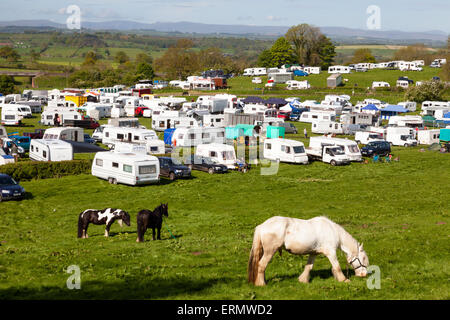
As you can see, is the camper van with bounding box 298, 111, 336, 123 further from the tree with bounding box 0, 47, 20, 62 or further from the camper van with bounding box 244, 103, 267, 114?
the tree with bounding box 0, 47, 20, 62

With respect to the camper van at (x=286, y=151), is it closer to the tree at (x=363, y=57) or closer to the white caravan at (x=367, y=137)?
the white caravan at (x=367, y=137)

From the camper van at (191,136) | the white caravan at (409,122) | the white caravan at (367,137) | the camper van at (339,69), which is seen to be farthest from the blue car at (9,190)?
the camper van at (339,69)

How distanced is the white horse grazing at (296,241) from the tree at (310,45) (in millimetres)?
129766

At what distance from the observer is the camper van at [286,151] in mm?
35844

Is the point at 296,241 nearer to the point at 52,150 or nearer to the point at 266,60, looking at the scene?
the point at 52,150

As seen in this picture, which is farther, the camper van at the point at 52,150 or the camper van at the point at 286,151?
the camper van at the point at 286,151

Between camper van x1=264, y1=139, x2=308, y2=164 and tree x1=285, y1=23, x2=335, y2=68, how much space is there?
346 ft

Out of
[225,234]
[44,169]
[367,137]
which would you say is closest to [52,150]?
[44,169]

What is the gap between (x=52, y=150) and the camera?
110ft

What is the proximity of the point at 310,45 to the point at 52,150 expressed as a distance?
118m

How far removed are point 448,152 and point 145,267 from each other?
108ft

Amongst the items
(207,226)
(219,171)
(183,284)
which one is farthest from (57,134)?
(183,284)

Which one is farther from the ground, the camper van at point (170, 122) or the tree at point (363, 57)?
the tree at point (363, 57)
